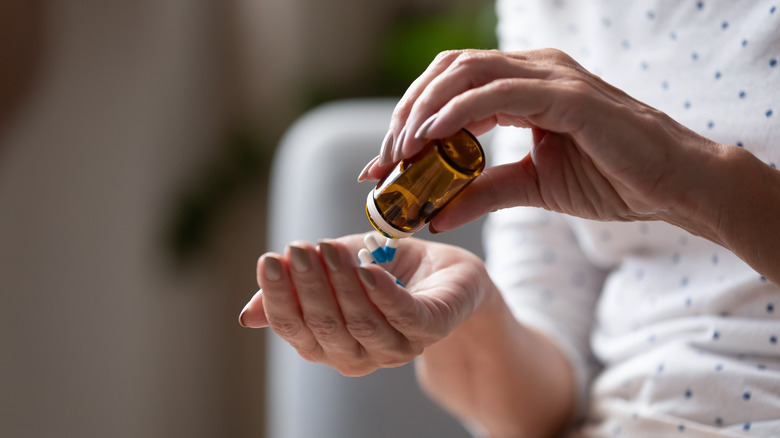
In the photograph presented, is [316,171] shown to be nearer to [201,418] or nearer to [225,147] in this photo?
[225,147]

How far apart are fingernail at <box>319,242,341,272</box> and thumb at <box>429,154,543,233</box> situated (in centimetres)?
11

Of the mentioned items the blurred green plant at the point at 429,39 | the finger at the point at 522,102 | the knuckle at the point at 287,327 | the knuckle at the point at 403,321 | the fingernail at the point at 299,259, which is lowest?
the knuckle at the point at 287,327

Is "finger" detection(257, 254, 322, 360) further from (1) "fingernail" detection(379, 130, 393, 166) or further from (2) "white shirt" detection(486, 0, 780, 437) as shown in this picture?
(2) "white shirt" detection(486, 0, 780, 437)

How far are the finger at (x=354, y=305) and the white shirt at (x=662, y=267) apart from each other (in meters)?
0.33

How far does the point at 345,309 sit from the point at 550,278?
44cm

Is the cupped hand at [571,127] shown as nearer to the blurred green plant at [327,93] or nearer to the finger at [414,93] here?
the finger at [414,93]

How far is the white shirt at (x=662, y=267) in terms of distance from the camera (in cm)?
58

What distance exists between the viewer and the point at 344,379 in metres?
0.94

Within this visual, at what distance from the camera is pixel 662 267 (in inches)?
26.6

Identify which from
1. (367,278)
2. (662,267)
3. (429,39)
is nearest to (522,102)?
(367,278)

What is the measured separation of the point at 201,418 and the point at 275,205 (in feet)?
2.18

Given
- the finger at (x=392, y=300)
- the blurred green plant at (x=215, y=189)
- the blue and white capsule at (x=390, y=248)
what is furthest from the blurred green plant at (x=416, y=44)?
the finger at (x=392, y=300)

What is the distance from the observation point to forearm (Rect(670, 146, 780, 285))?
1.37 ft

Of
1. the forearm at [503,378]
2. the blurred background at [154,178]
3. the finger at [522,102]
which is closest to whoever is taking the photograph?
the finger at [522,102]
